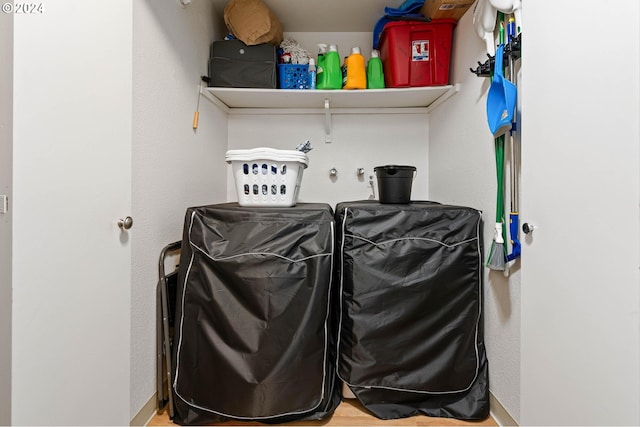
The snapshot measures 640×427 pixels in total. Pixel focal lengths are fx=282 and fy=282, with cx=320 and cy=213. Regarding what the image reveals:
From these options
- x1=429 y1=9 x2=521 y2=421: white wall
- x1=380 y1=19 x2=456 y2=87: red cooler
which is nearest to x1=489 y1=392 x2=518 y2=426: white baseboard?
x1=429 y1=9 x2=521 y2=421: white wall

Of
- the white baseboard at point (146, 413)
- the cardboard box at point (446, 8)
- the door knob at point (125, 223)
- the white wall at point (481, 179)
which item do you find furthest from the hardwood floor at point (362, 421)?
the cardboard box at point (446, 8)

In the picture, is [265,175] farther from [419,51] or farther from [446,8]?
[446,8]

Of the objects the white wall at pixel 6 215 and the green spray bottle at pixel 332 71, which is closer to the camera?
the white wall at pixel 6 215

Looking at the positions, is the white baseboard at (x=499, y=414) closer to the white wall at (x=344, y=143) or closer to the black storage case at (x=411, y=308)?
the black storage case at (x=411, y=308)

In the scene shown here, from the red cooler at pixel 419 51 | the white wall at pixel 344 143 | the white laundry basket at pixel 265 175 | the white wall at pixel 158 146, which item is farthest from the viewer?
the white wall at pixel 344 143

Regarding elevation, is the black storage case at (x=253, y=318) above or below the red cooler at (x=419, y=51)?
below

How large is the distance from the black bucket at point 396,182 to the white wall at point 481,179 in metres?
0.31

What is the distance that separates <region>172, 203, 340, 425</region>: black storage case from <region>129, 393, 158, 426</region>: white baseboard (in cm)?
12

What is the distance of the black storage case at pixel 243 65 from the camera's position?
1.70 metres

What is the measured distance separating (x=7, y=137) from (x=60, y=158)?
4.8 inches

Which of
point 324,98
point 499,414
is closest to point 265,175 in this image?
point 324,98

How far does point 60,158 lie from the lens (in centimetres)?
80

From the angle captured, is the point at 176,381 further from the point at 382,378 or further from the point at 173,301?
the point at 382,378

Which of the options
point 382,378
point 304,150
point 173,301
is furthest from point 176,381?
point 304,150
